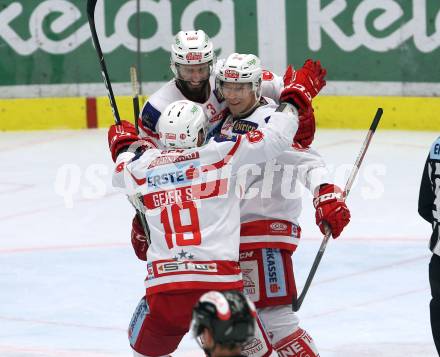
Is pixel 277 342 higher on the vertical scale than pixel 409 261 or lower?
higher

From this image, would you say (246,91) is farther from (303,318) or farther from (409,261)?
(409,261)

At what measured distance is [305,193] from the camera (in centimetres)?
979

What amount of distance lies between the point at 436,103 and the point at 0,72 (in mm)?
4171

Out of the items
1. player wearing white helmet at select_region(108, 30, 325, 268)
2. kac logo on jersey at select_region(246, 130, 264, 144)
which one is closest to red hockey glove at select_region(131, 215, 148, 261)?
player wearing white helmet at select_region(108, 30, 325, 268)

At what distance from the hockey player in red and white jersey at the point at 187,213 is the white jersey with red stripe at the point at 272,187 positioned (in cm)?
38

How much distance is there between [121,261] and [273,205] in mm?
2760

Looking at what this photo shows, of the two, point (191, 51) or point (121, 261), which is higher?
point (191, 51)

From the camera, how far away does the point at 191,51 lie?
558 centimetres

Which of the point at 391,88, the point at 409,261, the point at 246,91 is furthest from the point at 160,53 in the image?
the point at 246,91

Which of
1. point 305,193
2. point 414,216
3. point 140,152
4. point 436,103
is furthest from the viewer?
point 436,103

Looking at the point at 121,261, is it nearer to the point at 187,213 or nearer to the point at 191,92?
the point at 191,92

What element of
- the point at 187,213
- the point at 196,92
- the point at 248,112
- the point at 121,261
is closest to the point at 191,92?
the point at 196,92

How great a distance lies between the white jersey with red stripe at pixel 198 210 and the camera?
15.5ft

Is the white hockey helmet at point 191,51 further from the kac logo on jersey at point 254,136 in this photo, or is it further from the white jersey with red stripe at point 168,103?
the kac logo on jersey at point 254,136
